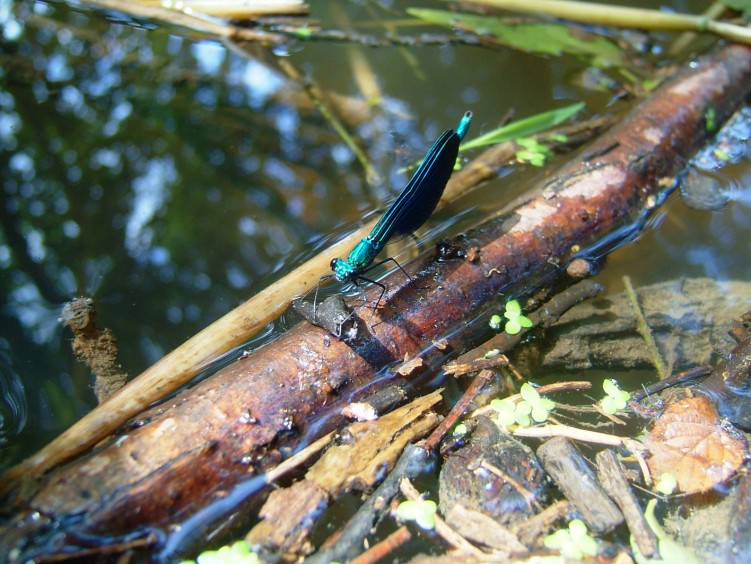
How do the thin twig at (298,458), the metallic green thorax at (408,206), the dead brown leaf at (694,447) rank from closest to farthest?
the thin twig at (298,458), the dead brown leaf at (694,447), the metallic green thorax at (408,206)

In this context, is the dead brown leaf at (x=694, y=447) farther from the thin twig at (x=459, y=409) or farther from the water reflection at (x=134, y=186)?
the water reflection at (x=134, y=186)

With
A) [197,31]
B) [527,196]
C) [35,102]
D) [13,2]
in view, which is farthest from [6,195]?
[527,196]

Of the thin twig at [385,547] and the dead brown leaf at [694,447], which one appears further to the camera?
the dead brown leaf at [694,447]

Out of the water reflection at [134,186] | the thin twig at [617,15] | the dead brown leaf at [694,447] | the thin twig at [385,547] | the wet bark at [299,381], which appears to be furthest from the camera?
the thin twig at [617,15]

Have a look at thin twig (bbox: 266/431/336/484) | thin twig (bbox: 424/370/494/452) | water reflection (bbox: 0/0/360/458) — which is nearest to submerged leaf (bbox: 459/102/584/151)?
water reflection (bbox: 0/0/360/458)

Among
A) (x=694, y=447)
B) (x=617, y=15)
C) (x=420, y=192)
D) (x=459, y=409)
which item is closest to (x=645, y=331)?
(x=694, y=447)

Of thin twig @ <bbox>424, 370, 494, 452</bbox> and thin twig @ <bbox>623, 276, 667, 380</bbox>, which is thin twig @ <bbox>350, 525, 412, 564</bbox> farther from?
thin twig @ <bbox>623, 276, 667, 380</bbox>

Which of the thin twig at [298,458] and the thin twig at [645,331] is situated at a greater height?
the thin twig at [298,458]

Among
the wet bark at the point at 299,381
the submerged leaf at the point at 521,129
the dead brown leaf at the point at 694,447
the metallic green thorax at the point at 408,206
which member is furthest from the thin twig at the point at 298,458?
the submerged leaf at the point at 521,129

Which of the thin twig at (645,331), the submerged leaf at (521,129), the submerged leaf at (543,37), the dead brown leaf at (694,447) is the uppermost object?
the submerged leaf at (543,37)
